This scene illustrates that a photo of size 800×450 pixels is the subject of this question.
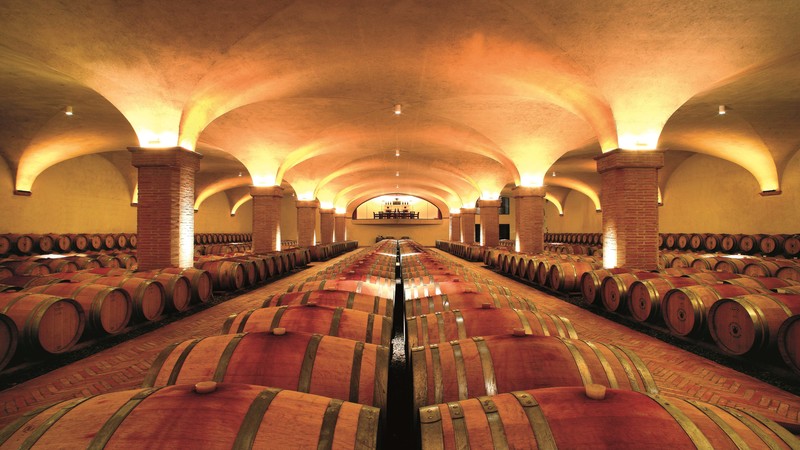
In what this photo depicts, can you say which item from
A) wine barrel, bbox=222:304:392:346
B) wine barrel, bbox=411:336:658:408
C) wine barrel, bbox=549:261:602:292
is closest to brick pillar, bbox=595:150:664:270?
wine barrel, bbox=549:261:602:292

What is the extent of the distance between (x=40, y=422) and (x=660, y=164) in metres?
9.35

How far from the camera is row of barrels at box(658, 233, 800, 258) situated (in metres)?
11.1

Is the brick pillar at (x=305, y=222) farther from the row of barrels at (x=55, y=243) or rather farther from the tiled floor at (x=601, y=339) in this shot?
the tiled floor at (x=601, y=339)

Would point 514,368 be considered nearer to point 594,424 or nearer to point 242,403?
point 594,424

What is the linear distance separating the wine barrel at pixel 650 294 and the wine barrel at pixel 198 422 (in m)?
4.94

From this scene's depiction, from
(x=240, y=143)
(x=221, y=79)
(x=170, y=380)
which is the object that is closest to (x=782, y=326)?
(x=170, y=380)

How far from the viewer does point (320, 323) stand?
275 cm

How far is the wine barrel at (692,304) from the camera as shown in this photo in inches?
168

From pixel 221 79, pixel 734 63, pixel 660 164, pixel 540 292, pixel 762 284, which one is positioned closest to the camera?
pixel 762 284

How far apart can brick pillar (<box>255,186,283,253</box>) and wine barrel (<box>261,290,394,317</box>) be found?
1059 cm

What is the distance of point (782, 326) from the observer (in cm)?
336

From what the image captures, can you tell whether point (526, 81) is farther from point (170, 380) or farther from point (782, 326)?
point (170, 380)

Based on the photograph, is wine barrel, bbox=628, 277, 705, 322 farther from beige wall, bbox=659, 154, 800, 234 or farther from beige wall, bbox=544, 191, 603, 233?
beige wall, bbox=544, 191, 603, 233

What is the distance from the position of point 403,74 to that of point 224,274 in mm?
5763
